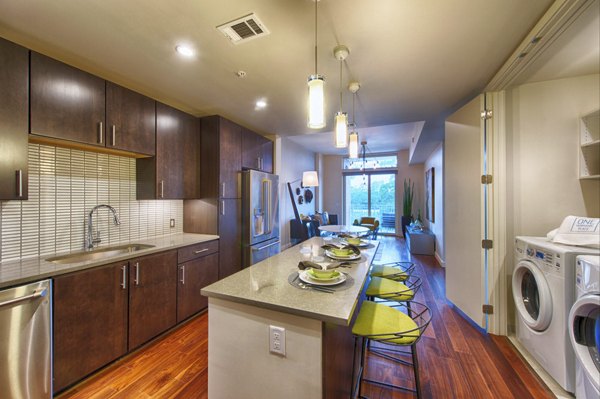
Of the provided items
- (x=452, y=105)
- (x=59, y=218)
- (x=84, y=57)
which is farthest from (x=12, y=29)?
(x=452, y=105)

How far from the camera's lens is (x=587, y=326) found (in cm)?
131

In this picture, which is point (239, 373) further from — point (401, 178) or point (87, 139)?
point (401, 178)

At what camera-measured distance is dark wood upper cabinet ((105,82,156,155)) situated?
2.04 metres

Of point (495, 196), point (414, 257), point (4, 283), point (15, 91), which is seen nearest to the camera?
point (4, 283)

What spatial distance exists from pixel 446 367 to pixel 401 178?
632 centimetres

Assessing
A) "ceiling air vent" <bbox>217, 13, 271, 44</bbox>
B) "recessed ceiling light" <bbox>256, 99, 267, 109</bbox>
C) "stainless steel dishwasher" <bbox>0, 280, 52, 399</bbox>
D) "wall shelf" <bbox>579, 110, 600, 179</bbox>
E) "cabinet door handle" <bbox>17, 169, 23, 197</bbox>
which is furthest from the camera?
"recessed ceiling light" <bbox>256, 99, 267, 109</bbox>

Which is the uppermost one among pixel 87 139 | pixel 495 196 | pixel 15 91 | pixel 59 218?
pixel 15 91

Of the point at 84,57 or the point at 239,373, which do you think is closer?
the point at 239,373

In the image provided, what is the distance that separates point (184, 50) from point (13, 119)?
119 cm

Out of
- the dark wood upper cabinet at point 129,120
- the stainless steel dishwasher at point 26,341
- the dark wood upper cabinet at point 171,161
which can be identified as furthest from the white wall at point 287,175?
the stainless steel dishwasher at point 26,341

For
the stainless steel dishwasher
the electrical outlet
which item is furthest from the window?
the stainless steel dishwasher

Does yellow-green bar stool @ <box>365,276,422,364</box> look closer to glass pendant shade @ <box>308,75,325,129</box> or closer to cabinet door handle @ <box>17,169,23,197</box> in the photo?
glass pendant shade @ <box>308,75,325,129</box>

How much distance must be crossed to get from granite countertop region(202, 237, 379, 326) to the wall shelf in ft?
3.57

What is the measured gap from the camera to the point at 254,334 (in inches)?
42.8
